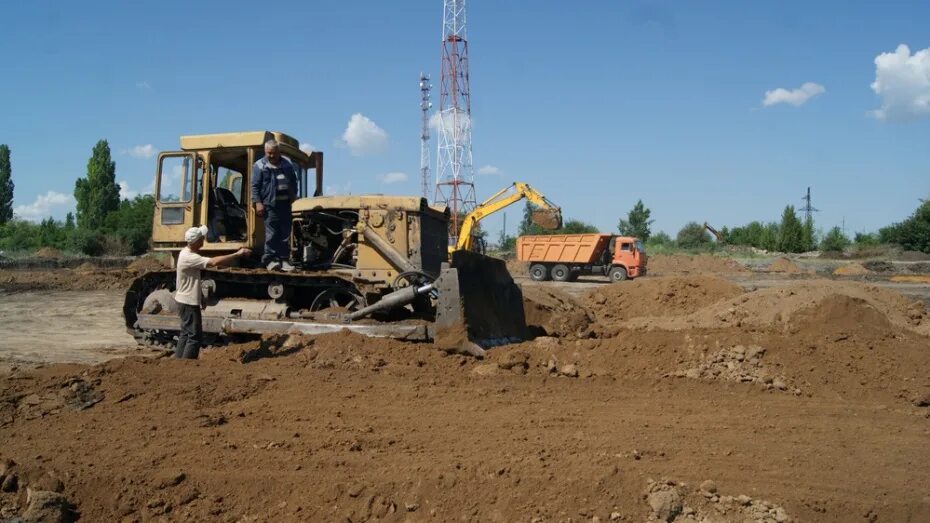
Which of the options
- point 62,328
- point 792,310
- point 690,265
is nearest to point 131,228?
point 62,328

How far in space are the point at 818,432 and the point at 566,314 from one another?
5.89m

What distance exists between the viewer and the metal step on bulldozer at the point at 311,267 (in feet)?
29.1

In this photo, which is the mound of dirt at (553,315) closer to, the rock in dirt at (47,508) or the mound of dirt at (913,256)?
the rock in dirt at (47,508)

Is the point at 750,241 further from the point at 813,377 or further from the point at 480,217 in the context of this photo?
the point at 813,377

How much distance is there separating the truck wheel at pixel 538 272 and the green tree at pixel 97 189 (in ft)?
143

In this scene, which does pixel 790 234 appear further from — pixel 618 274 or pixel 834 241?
pixel 618 274

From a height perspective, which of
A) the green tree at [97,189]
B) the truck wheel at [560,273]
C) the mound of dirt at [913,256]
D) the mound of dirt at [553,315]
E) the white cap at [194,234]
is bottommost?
the mound of dirt at [553,315]

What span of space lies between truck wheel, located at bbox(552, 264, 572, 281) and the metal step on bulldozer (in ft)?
73.4

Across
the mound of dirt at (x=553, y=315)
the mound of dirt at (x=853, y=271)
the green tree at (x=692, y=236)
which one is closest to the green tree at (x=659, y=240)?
the green tree at (x=692, y=236)

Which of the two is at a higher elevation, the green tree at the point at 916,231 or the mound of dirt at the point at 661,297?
the green tree at the point at 916,231

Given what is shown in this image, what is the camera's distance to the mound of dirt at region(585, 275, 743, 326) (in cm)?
1491

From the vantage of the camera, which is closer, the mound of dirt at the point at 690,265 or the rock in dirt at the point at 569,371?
the rock in dirt at the point at 569,371

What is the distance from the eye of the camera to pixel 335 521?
4160 mm

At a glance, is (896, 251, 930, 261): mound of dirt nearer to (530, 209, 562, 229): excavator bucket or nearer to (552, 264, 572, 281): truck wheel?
(552, 264, 572, 281): truck wheel
